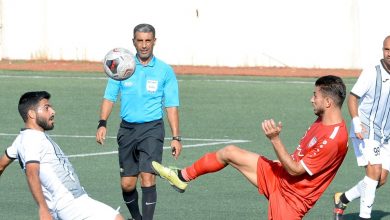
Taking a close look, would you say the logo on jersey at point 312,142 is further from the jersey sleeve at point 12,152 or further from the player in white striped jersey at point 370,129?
the jersey sleeve at point 12,152

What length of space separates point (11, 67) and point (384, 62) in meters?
20.8

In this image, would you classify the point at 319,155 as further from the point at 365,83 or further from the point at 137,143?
the point at 137,143

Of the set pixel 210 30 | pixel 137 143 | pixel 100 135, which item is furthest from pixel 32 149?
pixel 210 30

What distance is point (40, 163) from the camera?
1057cm

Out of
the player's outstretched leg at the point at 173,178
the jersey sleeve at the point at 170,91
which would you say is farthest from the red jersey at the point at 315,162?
the jersey sleeve at the point at 170,91

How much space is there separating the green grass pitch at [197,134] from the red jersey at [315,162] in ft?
6.92

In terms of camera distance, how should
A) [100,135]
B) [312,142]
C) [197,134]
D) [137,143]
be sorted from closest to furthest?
1. [312,142]
2. [100,135]
3. [137,143]
4. [197,134]

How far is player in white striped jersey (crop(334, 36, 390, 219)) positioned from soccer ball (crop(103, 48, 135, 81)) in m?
2.56

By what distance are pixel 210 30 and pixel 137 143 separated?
21.2 meters

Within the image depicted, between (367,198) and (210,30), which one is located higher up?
(210,30)

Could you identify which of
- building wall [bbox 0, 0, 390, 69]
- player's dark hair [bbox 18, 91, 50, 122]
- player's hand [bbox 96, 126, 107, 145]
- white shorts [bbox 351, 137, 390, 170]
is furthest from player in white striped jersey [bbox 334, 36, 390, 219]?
building wall [bbox 0, 0, 390, 69]

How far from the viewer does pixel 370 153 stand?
13.5m

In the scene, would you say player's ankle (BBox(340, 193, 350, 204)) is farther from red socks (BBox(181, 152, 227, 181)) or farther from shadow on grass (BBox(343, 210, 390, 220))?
red socks (BBox(181, 152, 227, 181))

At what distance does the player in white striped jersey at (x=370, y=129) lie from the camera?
44.0ft
